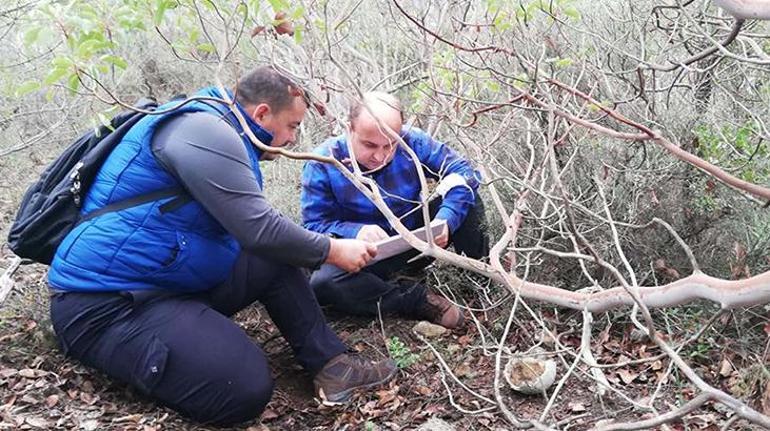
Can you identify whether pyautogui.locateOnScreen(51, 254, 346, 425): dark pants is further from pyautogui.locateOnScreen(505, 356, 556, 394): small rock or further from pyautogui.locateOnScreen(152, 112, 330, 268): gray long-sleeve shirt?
pyautogui.locateOnScreen(505, 356, 556, 394): small rock

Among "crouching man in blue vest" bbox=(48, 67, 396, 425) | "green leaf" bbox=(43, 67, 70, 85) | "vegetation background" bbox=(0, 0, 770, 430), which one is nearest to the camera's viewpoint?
"green leaf" bbox=(43, 67, 70, 85)

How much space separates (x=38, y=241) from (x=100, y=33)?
99 cm

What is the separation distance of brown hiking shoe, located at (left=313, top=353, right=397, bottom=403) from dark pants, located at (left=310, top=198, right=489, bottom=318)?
0.41m

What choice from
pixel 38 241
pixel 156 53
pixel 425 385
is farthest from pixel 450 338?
pixel 156 53

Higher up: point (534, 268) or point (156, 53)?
point (156, 53)

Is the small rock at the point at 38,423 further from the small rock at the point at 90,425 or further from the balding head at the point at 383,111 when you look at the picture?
the balding head at the point at 383,111

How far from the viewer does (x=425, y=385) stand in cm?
315

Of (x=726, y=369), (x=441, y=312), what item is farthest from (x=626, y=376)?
(x=441, y=312)

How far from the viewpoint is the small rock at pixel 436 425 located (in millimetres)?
2836

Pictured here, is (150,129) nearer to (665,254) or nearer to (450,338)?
(450,338)

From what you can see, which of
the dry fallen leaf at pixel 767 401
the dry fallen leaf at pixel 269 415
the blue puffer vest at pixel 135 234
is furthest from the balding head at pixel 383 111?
the dry fallen leaf at pixel 767 401

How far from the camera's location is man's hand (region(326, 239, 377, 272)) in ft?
9.62

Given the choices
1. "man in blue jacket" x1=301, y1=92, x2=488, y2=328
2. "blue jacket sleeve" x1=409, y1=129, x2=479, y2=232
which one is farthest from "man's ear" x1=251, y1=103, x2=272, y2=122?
"blue jacket sleeve" x1=409, y1=129, x2=479, y2=232

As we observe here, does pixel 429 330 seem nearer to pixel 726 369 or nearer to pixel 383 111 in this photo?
pixel 383 111
